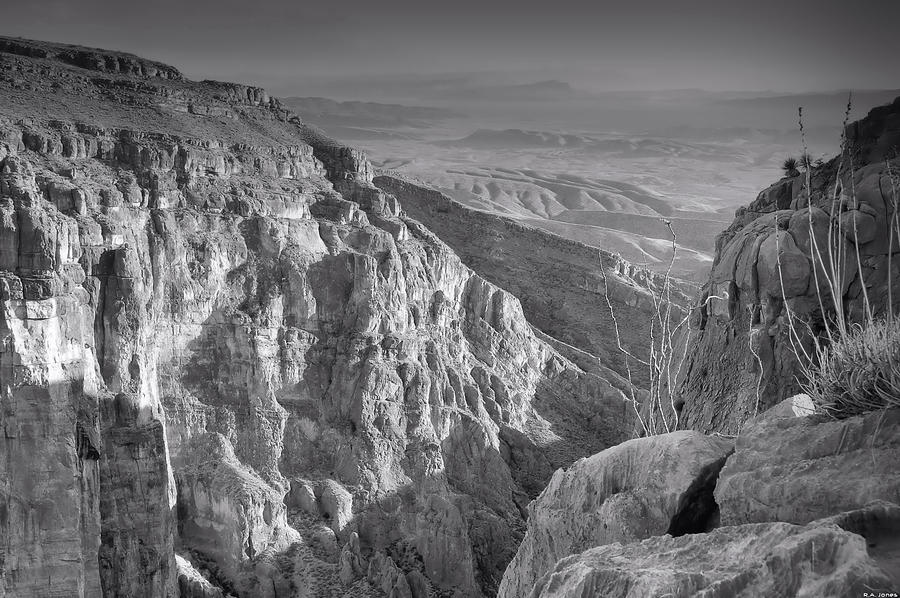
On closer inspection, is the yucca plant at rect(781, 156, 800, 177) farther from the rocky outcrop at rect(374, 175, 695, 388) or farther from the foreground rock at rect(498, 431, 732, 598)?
the rocky outcrop at rect(374, 175, 695, 388)

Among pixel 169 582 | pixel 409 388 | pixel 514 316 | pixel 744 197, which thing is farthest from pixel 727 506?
pixel 744 197

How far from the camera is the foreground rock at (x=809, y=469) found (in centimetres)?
586

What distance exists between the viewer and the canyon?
56.6 feet

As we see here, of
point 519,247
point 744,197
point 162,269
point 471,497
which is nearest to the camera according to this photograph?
point 162,269

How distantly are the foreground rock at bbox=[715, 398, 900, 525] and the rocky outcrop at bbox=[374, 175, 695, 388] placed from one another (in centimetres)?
5466

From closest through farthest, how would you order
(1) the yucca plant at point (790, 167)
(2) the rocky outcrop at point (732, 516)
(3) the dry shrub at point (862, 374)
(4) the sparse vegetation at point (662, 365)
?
(2) the rocky outcrop at point (732, 516) < (3) the dry shrub at point (862, 374) < (4) the sparse vegetation at point (662, 365) < (1) the yucca plant at point (790, 167)

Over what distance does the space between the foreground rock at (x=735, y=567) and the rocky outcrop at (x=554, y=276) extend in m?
55.5

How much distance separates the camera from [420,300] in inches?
2039

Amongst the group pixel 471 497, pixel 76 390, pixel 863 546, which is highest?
pixel 863 546

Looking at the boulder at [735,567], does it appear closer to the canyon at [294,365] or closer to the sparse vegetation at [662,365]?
the sparse vegetation at [662,365]

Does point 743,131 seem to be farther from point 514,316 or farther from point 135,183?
point 135,183

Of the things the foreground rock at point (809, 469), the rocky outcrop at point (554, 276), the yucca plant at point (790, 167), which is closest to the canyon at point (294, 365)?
the rocky outcrop at point (554, 276)

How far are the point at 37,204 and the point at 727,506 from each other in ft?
109

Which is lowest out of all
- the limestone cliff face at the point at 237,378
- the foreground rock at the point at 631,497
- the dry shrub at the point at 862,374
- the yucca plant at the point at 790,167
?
the limestone cliff face at the point at 237,378
